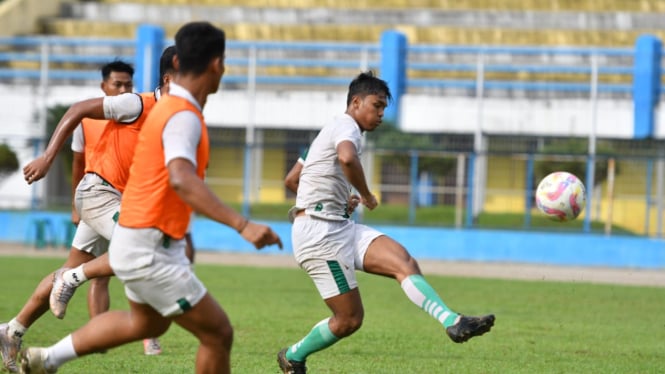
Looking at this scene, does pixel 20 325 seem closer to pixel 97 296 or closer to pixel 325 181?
pixel 97 296

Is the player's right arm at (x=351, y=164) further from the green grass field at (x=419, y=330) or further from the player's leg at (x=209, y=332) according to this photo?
the player's leg at (x=209, y=332)

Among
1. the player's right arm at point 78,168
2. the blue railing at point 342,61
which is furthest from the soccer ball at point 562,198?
the blue railing at point 342,61

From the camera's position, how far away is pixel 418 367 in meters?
9.80

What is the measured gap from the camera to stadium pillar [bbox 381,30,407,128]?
104ft

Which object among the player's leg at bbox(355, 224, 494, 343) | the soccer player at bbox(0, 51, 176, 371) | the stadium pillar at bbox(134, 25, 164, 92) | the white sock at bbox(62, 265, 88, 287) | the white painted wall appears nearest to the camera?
the player's leg at bbox(355, 224, 494, 343)

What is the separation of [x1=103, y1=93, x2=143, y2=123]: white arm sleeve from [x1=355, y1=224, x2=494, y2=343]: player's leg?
70.2 inches

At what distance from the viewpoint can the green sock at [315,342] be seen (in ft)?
28.7

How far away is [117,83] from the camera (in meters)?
9.65

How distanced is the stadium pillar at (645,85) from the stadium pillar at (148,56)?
1194 cm

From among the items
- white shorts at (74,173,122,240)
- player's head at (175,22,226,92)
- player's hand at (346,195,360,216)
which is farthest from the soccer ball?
player's head at (175,22,226,92)

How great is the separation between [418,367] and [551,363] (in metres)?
1.19

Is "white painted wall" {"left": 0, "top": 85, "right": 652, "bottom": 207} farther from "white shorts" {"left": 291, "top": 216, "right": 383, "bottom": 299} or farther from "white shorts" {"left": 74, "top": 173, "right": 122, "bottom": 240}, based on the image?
"white shorts" {"left": 291, "top": 216, "right": 383, "bottom": 299}

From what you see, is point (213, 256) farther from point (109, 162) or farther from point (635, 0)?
point (635, 0)

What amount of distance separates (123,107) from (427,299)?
2.45m
